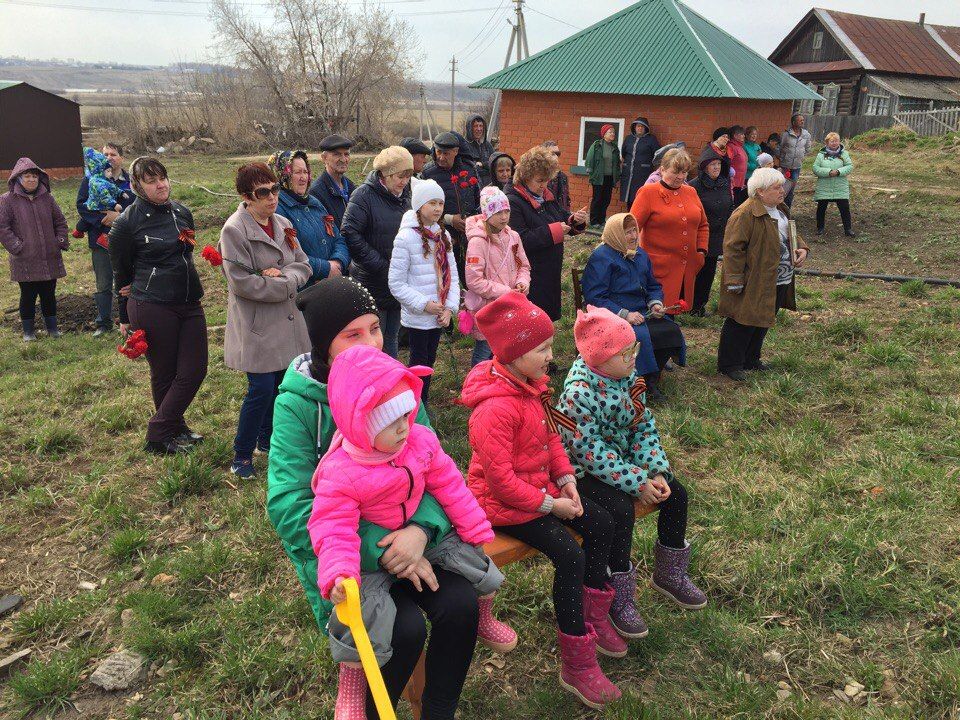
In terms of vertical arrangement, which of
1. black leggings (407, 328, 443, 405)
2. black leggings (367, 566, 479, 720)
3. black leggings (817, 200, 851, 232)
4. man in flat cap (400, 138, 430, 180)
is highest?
man in flat cap (400, 138, 430, 180)

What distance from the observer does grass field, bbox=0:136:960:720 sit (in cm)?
309

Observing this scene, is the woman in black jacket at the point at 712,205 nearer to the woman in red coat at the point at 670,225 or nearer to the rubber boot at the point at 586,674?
the woman in red coat at the point at 670,225

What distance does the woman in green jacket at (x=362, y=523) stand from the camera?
2.51 m

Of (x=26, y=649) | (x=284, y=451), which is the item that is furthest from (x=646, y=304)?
(x=26, y=649)

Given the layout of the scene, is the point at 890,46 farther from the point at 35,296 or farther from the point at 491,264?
the point at 35,296

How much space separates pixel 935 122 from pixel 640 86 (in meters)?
19.0

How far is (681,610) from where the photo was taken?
352 cm

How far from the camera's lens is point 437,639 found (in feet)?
8.57

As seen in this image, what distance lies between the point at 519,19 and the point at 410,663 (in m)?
35.8

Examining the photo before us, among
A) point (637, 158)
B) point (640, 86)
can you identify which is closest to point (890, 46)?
point (640, 86)

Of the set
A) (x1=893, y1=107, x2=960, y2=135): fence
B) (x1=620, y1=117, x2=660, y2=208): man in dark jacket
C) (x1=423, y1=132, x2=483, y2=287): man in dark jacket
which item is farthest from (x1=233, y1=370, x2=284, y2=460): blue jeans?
(x1=893, y1=107, x2=960, y2=135): fence

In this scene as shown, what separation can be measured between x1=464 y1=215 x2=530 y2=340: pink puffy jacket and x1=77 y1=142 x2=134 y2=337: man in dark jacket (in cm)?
500

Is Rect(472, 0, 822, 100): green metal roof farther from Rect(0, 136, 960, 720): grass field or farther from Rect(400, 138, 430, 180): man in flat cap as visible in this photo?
Rect(0, 136, 960, 720): grass field

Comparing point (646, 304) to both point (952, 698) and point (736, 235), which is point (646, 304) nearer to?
point (736, 235)
